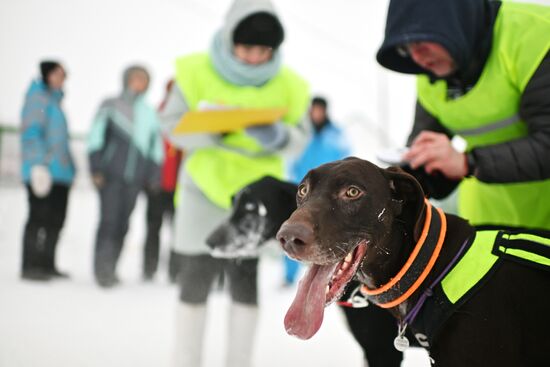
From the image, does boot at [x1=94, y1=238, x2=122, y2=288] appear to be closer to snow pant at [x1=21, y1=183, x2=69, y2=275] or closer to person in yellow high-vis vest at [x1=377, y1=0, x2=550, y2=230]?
snow pant at [x1=21, y1=183, x2=69, y2=275]

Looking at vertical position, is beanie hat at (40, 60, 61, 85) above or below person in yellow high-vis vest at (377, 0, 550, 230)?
below

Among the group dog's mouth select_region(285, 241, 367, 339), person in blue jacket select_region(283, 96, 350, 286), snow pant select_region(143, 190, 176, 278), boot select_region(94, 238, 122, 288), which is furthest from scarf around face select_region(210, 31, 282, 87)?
snow pant select_region(143, 190, 176, 278)

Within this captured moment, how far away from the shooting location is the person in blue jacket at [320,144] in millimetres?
2688

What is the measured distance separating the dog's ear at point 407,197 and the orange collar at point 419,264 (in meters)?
0.02

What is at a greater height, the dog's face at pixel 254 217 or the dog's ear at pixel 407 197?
the dog's ear at pixel 407 197

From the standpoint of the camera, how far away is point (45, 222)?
7.70 ft

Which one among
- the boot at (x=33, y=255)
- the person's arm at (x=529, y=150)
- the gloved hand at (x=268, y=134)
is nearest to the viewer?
the person's arm at (x=529, y=150)

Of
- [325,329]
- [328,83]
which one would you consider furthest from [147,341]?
[328,83]

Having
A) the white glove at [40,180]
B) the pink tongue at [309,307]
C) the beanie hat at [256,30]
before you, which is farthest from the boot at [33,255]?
the pink tongue at [309,307]

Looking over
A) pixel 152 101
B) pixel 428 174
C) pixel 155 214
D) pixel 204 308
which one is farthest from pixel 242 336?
pixel 155 214

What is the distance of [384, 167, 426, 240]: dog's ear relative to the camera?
91 centimetres

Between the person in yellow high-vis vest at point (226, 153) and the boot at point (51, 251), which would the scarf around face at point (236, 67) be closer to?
the person in yellow high-vis vest at point (226, 153)

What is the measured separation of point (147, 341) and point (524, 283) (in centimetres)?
135

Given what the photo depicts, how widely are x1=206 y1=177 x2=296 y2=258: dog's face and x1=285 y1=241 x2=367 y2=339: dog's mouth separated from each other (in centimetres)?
48
